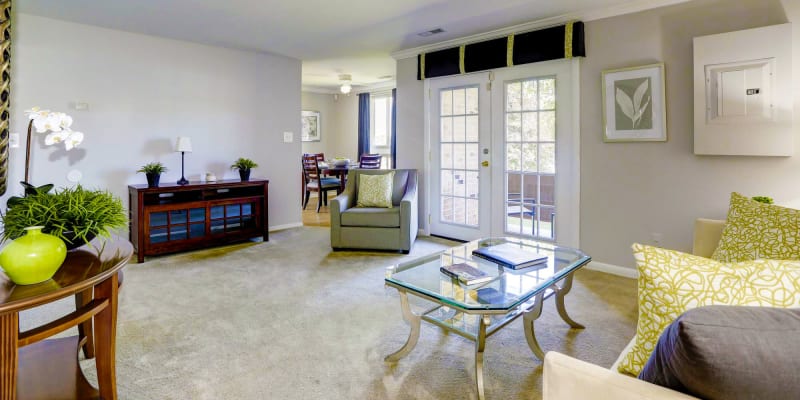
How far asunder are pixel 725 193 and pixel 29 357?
13.4 ft

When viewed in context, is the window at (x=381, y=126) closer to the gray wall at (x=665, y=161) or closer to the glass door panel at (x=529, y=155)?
the glass door panel at (x=529, y=155)

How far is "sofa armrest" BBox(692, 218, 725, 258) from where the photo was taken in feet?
7.63

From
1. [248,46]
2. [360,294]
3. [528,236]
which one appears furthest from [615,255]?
[248,46]

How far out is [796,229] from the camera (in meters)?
1.73

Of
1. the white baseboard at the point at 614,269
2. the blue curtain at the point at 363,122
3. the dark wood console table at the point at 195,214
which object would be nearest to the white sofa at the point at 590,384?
the white baseboard at the point at 614,269

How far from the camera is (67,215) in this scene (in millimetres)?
1478

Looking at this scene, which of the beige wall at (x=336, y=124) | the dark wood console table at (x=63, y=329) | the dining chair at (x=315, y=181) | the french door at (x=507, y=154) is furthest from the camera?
the beige wall at (x=336, y=124)

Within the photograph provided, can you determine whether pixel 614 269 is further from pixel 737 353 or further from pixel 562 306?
pixel 737 353

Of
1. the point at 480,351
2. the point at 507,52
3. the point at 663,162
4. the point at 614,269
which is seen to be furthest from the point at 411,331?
the point at 507,52

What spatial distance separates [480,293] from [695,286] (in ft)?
3.49

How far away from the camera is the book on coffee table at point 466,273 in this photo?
2.01 m

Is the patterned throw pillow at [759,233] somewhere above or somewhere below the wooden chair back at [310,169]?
below

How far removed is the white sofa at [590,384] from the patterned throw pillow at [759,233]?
4.56ft

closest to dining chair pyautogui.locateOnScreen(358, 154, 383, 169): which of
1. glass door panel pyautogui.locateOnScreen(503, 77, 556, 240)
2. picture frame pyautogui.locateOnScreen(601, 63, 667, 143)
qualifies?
glass door panel pyautogui.locateOnScreen(503, 77, 556, 240)
